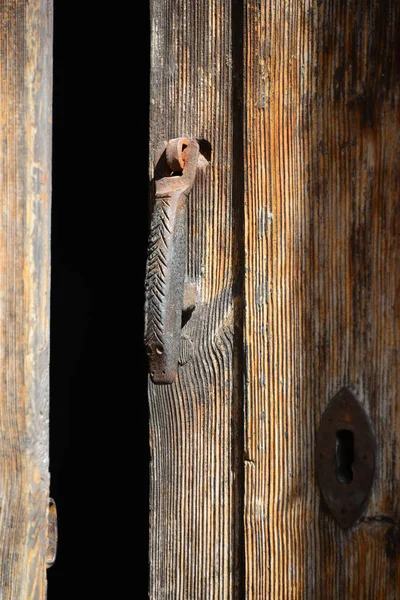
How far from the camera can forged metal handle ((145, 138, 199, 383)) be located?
72cm

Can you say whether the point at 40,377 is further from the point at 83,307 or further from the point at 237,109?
the point at 83,307

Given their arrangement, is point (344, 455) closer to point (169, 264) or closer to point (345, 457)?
point (345, 457)

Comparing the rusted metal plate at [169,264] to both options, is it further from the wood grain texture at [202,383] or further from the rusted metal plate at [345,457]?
the rusted metal plate at [345,457]

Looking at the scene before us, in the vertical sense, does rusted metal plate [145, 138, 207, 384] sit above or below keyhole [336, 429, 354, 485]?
above

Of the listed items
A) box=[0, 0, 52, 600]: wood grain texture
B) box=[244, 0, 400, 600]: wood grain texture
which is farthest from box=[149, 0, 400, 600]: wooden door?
box=[0, 0, 52, 600]: wood grain texture

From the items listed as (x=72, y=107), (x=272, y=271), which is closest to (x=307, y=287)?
(x=272, y=271)

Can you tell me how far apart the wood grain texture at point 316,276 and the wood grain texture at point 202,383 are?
0.03m

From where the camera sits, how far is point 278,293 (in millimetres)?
728

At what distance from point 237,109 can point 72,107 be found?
1.08 metres

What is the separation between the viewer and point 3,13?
35.7 inches

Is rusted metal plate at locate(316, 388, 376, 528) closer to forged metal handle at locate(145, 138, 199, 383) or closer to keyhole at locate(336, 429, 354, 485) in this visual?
keyhole at locate(336, 429, 354, 485)

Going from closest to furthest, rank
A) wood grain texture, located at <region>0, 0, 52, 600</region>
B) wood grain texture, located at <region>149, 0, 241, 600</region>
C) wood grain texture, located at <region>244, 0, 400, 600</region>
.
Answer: wood grain texture, located at <region>244, 0, 400, 600</region>, wood grain texture, located at <region>149, 0, 241, 600</region>, wood grain texture, located at <region>0, 0, 52, 600</region>

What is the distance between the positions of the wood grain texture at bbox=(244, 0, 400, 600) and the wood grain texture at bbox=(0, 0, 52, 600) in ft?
0.94

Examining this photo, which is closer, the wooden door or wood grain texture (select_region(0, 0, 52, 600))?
the wooden door
